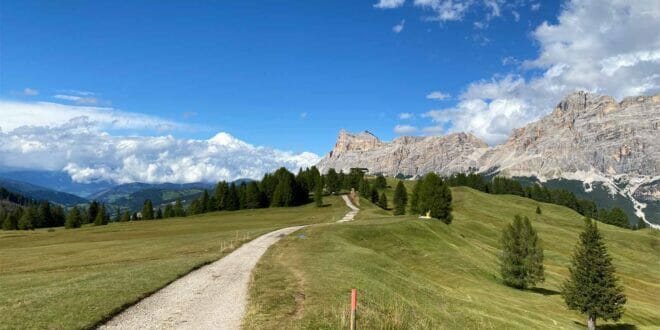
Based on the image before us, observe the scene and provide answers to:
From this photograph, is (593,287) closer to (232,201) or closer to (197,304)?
(197,304)

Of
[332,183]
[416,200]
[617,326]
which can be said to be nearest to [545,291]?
[617,326]

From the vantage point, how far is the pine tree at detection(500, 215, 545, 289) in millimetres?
74438

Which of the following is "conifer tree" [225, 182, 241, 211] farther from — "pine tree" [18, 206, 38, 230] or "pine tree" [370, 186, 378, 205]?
"pine tree" [18, 206, 38, 230]

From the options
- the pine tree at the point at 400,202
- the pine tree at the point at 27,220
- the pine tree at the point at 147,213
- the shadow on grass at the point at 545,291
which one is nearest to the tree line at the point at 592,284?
the shadow on grass at the point at 545,291

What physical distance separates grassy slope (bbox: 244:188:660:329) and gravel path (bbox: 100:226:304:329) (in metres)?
1.11

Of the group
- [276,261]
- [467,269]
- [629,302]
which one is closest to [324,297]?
[276,261]

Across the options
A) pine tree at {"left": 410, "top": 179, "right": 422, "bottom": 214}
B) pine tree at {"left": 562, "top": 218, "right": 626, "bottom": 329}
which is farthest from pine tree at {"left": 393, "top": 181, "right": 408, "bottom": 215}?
pine tree at {"left": 562, "top": 218, "right": 626, "bottom": 329}

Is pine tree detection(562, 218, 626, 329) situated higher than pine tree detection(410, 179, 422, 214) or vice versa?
pine tree detection(410, 179, 422, 214)

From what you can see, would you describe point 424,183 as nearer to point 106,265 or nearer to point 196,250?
point 196,250

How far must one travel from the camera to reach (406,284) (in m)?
39.9

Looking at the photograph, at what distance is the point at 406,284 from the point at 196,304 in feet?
70.5

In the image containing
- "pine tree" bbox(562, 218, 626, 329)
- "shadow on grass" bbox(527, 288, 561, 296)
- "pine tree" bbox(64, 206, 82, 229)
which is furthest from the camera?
"pine tree" bbox(64, 206, 82, 229)

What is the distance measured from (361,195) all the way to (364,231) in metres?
113

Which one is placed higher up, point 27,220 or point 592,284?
point 27,220
